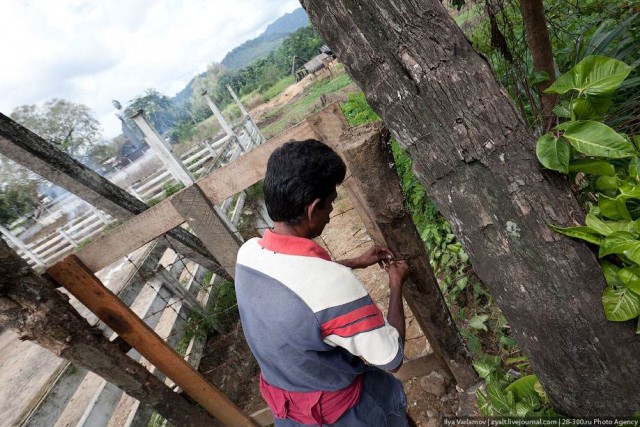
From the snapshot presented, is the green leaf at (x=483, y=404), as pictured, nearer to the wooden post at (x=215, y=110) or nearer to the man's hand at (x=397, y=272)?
the man's hand at (x=397, y=272)

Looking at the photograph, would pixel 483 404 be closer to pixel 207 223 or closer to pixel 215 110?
pixel 207 223

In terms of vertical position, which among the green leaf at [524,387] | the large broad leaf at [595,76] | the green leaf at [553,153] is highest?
the large broad leaf at [595,76]

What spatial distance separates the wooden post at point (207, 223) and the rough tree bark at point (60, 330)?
0.75 metres

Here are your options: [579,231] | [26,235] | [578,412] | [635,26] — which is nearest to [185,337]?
[578,412]

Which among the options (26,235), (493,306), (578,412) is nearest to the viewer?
(578,412)

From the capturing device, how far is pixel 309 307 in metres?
1.17

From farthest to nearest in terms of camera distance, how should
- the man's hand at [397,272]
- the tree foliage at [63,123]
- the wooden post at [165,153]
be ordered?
the tree foliage at [63,123], the wooden post at [165,153], the man's hand at [397,272]

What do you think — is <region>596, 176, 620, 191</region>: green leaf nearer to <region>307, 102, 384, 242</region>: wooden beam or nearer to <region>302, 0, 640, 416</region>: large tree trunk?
<region>302, 0, 640, 416</region>: large tree trunk

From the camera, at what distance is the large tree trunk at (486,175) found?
3.20 feet

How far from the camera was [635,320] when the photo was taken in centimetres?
110

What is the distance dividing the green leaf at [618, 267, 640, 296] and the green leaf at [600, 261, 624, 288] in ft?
0.10

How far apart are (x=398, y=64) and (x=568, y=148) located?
550mm

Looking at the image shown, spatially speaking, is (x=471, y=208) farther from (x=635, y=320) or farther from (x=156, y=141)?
(x=156, y=141)

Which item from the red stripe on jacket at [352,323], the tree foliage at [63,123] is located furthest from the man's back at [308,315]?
the tree foliage at [63,123]
